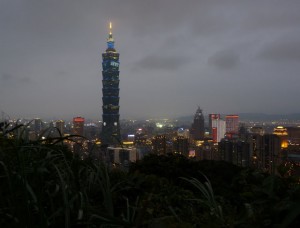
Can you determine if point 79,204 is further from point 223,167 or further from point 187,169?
point 223,167

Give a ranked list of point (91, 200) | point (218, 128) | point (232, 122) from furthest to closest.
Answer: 1. point (232, 122)
2. point (218, 128)
3. point (91, 200)

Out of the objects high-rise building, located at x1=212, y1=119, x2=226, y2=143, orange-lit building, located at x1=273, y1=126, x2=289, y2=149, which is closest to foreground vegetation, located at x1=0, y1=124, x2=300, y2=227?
orange-lit building, located at x1=273, y1=126, x2=289, y2=149

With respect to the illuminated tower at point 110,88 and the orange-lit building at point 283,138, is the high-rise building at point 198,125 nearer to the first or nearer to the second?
the orange-lit building at point 283,138

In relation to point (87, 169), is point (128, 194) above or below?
below

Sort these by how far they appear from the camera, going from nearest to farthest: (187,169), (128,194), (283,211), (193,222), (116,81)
Answer: (283,211), (193,222), (128,194), (187,169), (116,81)

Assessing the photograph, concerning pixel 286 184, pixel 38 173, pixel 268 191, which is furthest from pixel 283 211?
pixel 38 173

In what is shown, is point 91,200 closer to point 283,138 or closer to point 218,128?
point 283,138

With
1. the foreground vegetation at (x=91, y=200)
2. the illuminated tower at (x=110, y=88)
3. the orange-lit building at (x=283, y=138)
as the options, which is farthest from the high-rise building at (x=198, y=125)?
the foreground vegetation at (x=91, y=200)

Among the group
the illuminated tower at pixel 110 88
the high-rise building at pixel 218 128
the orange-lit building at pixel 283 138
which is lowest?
the high-rise building at pixel 218 128

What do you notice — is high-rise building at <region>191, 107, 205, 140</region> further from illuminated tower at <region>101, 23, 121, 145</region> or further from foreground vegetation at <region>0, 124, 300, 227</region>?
foreground vegetation at <region>0, 124, 300, 227</region>

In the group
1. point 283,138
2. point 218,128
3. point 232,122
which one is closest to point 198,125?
point 218,128

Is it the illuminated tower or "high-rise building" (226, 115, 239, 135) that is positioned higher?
the illuminated tower
